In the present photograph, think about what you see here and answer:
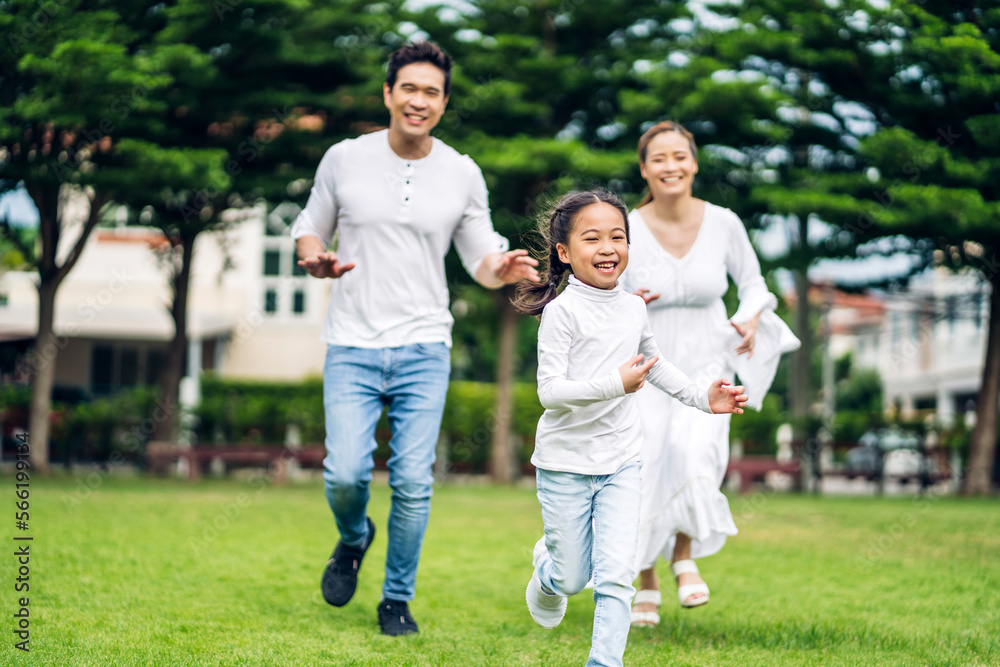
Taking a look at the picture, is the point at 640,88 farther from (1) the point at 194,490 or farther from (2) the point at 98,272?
(2) the point at 98,272

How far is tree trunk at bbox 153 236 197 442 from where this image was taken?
19.2 meters

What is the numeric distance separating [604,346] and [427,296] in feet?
4.12

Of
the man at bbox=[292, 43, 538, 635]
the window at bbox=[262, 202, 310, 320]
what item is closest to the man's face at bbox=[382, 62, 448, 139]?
the man at bbox=[292, 43, 538, 635]

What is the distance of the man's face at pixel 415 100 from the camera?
4.77m

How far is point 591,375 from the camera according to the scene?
377 cm

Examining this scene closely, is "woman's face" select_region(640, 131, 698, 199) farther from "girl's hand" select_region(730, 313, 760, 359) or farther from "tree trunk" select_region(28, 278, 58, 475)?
"tree trunk" select_region(28, 278, 58, 475)

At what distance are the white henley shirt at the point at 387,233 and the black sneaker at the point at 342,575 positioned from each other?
93 cm

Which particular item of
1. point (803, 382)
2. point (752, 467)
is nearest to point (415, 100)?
point (752, 467)

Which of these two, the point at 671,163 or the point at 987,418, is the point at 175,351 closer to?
the point at 987,418

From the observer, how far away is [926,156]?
1470cm

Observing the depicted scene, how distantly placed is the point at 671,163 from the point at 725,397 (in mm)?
1783

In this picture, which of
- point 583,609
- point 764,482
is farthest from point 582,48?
point 583,609

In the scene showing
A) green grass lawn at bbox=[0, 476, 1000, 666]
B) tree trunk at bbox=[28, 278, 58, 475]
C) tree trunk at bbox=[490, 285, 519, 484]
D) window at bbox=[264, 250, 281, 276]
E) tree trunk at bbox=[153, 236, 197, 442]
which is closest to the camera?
green grass lawn at bbox=[0, 476, 1000, 666]

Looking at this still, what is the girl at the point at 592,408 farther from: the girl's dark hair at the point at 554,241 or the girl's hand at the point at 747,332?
the girl's hand at the point at 747,332
